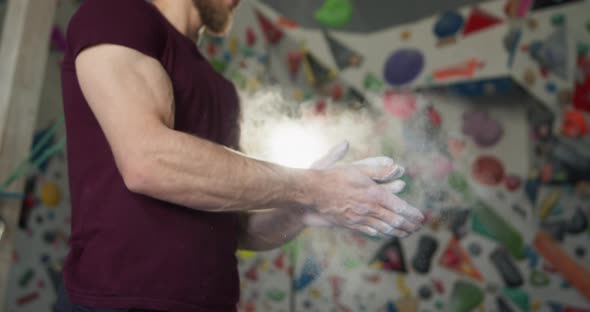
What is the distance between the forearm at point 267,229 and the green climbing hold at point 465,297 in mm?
1634

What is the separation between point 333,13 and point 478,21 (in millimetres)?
636

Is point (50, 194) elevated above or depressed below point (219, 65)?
below

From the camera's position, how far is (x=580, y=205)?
6.69ft

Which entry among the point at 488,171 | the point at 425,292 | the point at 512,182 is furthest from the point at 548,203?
the point at 425,292

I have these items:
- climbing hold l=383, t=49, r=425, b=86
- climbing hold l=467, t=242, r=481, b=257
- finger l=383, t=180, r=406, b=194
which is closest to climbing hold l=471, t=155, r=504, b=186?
climbing hold l=467, t=242, r=481, b=257

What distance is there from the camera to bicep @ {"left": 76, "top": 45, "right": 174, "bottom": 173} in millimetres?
546

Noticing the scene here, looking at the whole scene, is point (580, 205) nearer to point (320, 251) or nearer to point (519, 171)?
point (519, 171)

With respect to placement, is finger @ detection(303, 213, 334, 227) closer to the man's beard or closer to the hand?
the hand

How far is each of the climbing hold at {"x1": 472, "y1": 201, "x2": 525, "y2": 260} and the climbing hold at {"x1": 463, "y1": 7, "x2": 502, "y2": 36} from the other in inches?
30.3

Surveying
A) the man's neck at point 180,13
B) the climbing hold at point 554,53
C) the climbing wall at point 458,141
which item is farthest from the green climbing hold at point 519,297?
the man's neck at point 180,13

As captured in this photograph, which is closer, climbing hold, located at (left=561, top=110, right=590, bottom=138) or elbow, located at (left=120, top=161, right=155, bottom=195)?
elbow, located at (left=120, top=161, right=155, bottom=195)

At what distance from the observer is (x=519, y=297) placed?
2131 millimetres

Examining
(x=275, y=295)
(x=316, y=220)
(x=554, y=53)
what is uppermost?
(x=554, y=53)

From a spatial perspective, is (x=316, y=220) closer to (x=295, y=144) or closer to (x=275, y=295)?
(x=295, y=144)
